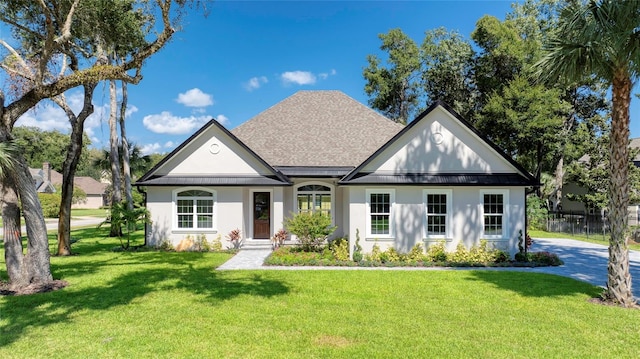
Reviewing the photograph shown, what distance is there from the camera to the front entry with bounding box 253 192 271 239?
17.1 meters

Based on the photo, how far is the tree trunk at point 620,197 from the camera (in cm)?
794

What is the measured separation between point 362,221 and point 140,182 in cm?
1042

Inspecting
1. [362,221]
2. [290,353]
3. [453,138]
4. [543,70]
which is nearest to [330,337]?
[290,353]

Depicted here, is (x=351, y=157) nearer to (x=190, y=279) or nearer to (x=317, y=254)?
(x=317, y=254)

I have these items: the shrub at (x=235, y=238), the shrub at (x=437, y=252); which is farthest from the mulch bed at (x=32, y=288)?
the shrub at (x=437, y=252)

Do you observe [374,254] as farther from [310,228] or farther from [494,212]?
[494,212]

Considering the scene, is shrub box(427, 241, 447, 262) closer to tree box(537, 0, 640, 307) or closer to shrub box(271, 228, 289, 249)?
tree box(537, 0, 640, 307)

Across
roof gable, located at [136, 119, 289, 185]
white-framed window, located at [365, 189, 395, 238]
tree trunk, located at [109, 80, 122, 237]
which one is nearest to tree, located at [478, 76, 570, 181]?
white-framed window, located at [365, 189, 395, 238]

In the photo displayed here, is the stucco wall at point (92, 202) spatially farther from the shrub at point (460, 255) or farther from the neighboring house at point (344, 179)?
the shrub at point (460, 255)

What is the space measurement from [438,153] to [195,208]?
1146 cm

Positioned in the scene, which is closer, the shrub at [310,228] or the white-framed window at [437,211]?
the white-framed window at [437,211]

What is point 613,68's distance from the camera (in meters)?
8.09

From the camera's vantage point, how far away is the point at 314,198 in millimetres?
17359

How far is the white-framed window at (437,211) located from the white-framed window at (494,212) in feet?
4.65
